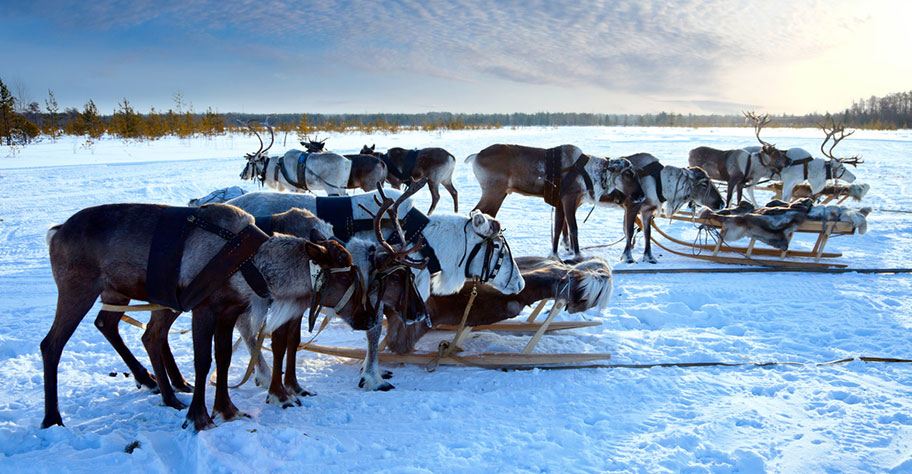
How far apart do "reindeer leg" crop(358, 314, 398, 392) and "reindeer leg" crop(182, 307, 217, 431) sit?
1.26m

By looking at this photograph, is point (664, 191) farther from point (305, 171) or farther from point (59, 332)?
point (59, 332)

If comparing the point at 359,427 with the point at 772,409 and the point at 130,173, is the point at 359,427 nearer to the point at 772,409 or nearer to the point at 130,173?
the point at 772,409

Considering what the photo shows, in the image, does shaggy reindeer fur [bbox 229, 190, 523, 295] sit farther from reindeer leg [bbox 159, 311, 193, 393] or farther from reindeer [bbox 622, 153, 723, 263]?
reindeer [bbox 622, 153, 723, 263]

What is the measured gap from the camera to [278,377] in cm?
414

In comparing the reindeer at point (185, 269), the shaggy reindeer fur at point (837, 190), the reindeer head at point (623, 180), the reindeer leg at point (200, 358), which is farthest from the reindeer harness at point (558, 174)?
the shaggy reindeer fur at point (837, 190)

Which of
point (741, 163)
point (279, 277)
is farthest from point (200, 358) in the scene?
point (741, 163)

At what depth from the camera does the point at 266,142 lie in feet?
122

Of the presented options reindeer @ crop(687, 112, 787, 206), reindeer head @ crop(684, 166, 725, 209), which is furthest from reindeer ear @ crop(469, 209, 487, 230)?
reindeer @ crop(687, 112, 787, 206)

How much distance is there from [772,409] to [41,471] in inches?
199

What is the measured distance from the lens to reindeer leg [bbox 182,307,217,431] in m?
3.62

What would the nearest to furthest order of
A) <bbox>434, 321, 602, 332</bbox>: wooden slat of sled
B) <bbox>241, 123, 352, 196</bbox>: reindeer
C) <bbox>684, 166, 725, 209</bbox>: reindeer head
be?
1. <bbox>434, 321, 602, 332</bbox>: wooden slat of sled
2. <bbox>684, 166, 725, 209</bbox>: reindeer head
3. <bbox>241, 123, 352, 196</bbox>: reindeer

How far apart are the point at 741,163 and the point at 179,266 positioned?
44.0ft

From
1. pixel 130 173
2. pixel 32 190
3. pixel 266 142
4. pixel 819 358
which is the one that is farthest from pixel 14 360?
pixel 266 142

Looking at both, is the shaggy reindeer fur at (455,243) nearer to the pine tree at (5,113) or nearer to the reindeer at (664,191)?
the reindeer at (664,191)
